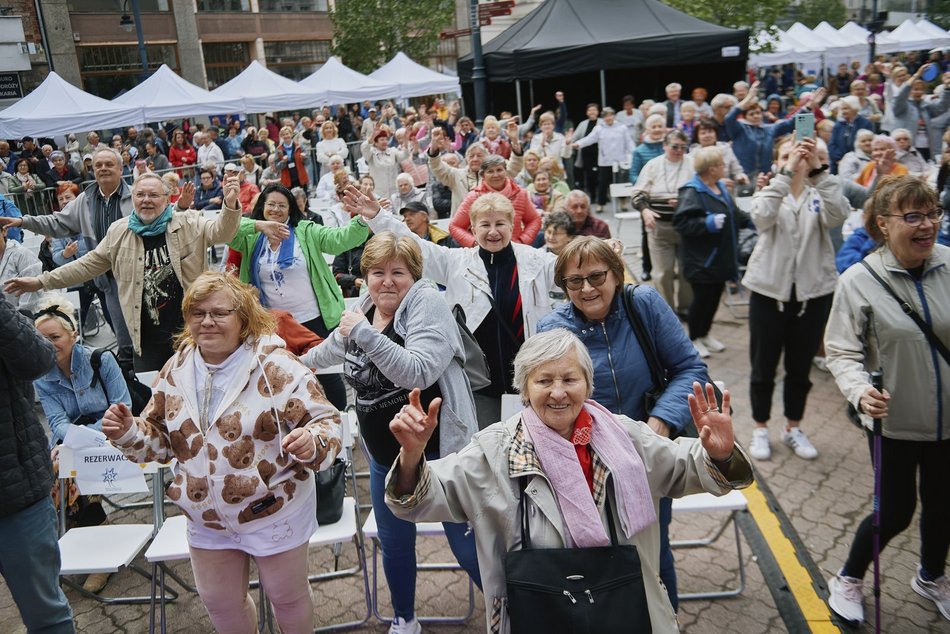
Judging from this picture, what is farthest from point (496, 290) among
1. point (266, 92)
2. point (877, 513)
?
point (266, 92)

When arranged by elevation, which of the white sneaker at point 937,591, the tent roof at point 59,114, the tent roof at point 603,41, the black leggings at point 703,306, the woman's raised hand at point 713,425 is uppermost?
the tent roof at point 603,41

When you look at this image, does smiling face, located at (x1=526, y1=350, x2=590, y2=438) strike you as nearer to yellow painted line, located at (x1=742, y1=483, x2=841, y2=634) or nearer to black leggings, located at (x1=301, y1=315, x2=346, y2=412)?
yellow painted line, located at (x1=742, y1=483, x2=841, y2=634)

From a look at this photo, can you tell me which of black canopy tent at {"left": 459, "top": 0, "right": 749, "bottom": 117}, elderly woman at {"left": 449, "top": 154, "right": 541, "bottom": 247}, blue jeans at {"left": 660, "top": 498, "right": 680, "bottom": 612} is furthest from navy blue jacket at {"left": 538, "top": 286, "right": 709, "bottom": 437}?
black canopy tent at {"left": 459, "top": 0, "right": 749, "bottom": 117}

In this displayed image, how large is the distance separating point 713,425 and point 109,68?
41226 millimetres

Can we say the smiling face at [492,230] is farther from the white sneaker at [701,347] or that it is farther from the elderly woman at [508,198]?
the white sneaker at [701,347]

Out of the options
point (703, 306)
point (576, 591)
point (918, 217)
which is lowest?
point (703, 306)

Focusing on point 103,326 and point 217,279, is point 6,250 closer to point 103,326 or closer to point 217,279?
point 217,279

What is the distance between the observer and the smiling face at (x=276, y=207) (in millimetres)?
5148

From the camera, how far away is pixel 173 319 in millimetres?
4941

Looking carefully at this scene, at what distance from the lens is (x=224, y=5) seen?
4131 cm

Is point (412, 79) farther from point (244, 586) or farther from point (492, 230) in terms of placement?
point (244, 586)

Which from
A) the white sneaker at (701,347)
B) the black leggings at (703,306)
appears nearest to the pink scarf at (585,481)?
the black leggings at (703,306)

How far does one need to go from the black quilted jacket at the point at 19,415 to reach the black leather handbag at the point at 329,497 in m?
1.28

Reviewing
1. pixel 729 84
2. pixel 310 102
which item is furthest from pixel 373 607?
pixel 310 102
